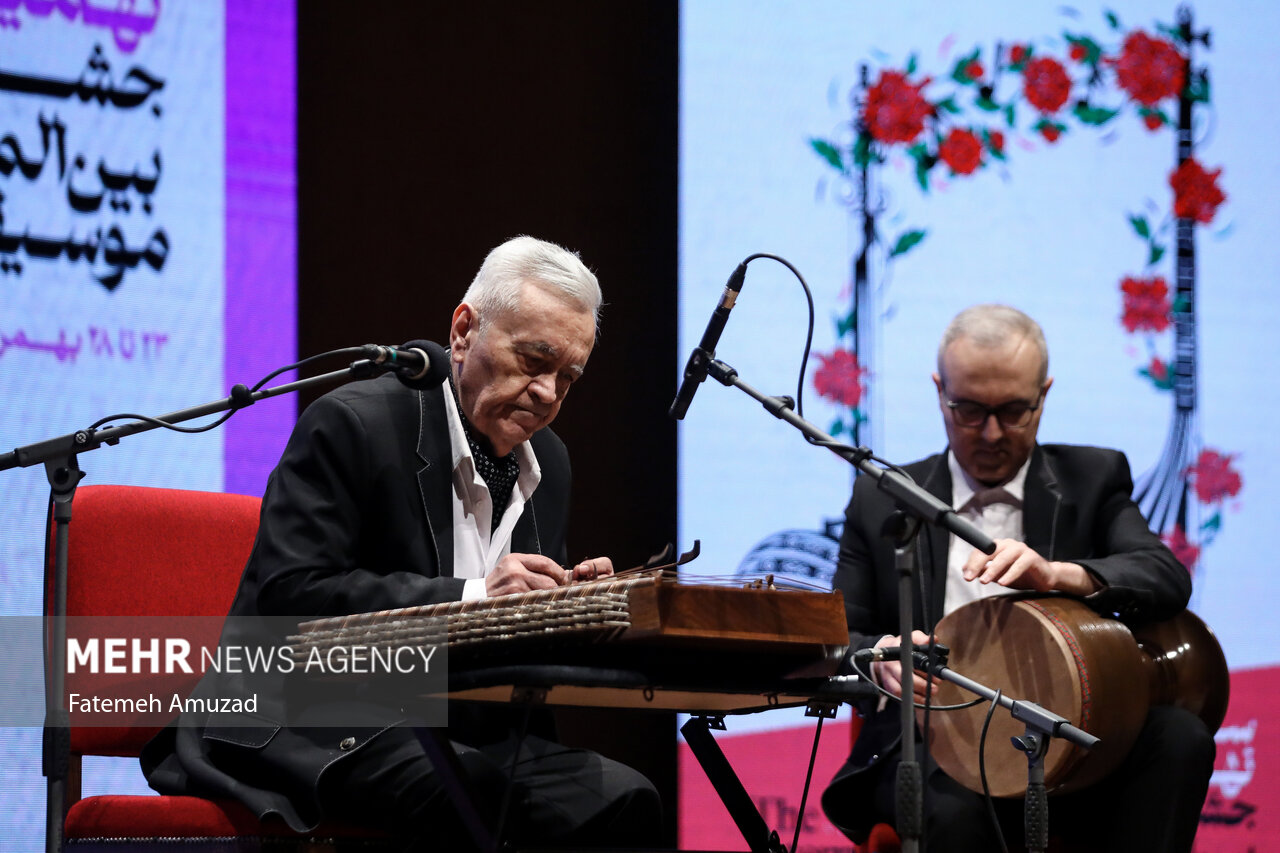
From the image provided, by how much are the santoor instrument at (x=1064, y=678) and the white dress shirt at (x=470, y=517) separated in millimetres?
970

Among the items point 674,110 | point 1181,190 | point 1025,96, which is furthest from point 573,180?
point 1181,190

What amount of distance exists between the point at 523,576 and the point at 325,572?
14.9 inches

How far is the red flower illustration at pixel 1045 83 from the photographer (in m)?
4.41

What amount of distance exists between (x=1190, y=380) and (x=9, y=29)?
3558 mm

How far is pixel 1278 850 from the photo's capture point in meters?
4.14

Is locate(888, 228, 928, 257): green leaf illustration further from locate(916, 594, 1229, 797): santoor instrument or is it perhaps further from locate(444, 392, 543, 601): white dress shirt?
locate(444, 392, 543, 601): white dress shirt

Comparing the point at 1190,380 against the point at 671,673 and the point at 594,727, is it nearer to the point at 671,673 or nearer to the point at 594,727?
the point at 594,727

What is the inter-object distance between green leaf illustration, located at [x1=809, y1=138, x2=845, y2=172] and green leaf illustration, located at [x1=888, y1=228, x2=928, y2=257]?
274 millimetres

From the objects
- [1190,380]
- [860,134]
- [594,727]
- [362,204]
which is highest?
[860,134]

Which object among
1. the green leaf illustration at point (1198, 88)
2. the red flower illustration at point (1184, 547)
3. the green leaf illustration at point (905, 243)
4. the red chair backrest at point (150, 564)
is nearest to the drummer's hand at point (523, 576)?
the red chair backrest at point (150, 564)

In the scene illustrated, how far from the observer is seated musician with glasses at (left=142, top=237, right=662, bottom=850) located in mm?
2215

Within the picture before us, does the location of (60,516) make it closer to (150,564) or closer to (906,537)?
(150,564)

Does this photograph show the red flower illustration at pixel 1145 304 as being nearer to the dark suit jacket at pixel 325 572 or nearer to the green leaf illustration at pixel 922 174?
the green leaf illustration at pixel 922 174

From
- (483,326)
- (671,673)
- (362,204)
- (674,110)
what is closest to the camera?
(671,673)
